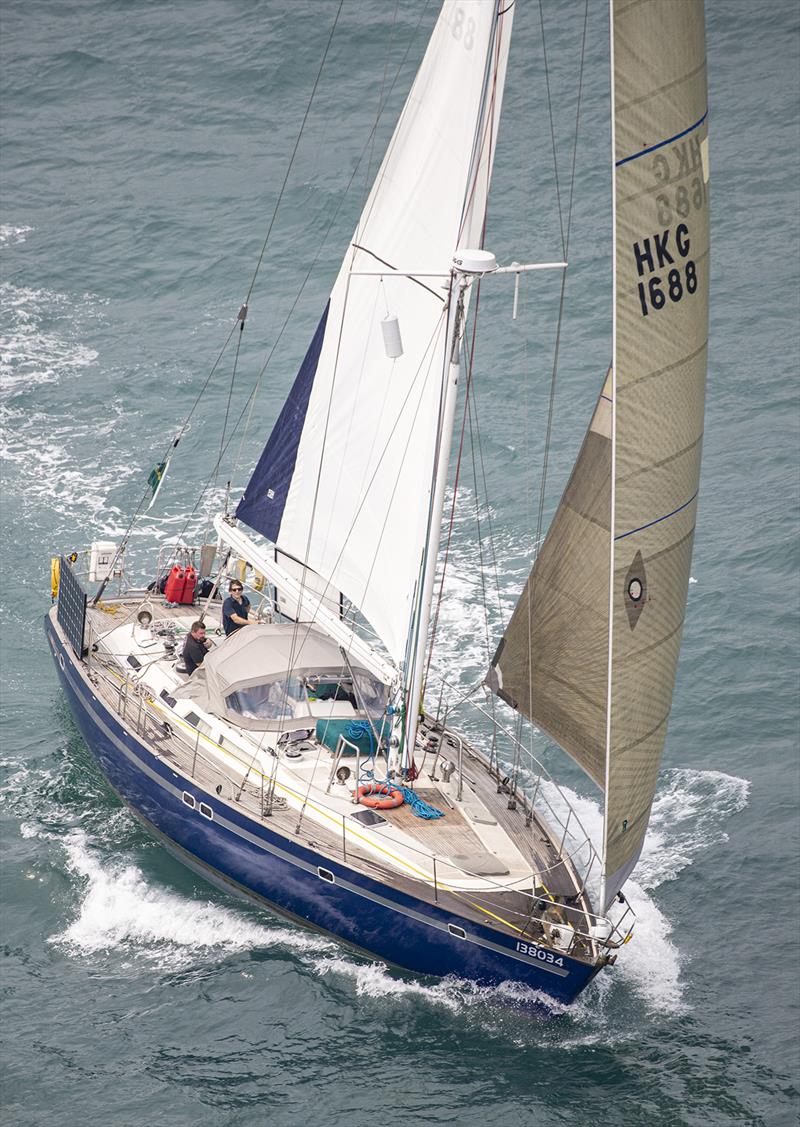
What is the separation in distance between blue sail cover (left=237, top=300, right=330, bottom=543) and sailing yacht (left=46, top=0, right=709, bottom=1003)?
5 centimetres

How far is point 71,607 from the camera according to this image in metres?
25.8

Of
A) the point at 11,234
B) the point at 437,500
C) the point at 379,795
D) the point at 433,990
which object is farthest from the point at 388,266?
the point at 11,234

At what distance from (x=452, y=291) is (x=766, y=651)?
38.1ft

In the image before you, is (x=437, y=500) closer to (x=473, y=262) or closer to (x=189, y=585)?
(x=473, y=262)

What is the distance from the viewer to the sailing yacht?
16.1 metres

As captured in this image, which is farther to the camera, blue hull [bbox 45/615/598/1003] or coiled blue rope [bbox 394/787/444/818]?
coiled blue rope [bbox 394/787/444/818]

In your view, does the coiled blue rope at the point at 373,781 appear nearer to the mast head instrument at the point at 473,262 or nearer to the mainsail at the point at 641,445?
the mainsail at the point at 641,445

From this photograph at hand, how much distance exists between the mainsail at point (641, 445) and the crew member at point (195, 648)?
7.34 meters

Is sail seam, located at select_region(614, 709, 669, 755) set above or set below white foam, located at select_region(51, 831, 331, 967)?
above

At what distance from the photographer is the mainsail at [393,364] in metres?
19.8

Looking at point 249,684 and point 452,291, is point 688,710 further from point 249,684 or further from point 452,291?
point 452,291

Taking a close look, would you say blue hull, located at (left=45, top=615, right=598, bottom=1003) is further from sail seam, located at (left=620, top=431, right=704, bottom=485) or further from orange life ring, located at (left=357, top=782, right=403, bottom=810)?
sail seam, located at (left=620, top=431, right=704, bottom=485)

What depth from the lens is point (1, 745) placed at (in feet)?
86.6

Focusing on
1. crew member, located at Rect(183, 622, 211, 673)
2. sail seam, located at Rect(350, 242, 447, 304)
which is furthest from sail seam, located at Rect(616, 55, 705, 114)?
crew member, located at Rect(183, 622, 211, 673)
